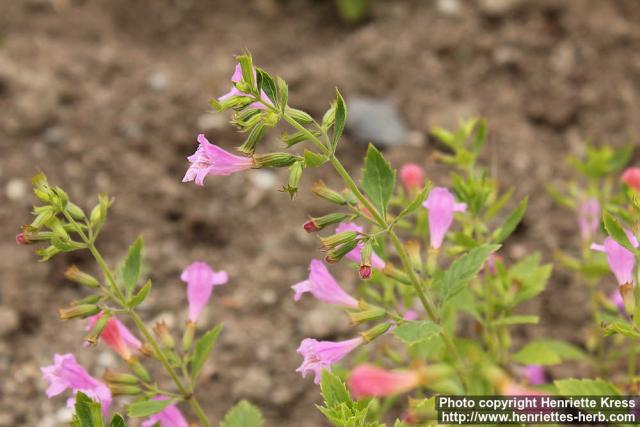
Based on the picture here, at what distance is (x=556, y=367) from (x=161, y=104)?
2529 millimetres

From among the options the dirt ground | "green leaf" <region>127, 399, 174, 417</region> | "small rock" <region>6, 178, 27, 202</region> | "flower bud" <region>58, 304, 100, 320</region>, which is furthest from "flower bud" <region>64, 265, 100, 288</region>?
"small rock" <region>6, 178, 27, 202</region>

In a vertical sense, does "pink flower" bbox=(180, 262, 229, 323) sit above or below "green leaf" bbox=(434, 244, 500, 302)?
below

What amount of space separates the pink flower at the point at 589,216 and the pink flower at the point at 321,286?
1.22 m

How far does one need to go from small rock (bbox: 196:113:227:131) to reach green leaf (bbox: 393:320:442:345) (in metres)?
2.52

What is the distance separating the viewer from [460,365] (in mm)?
2309

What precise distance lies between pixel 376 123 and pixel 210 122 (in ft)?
3.01

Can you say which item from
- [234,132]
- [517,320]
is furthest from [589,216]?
[234,132]

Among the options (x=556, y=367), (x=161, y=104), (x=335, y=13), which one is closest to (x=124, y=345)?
(x=556, y=367)

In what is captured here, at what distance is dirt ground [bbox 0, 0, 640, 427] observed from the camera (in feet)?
11.4

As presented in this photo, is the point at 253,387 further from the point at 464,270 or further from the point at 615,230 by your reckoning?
the point at 615,230

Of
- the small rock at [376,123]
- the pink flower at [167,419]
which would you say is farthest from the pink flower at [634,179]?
the small rock at [376,123]

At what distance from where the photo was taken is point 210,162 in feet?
6.11

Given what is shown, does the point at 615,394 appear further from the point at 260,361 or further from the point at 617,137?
the point at 617,137

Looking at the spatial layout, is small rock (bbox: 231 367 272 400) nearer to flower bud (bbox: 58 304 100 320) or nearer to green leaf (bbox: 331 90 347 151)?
flower bud (bbox: 58 304 100 320)
